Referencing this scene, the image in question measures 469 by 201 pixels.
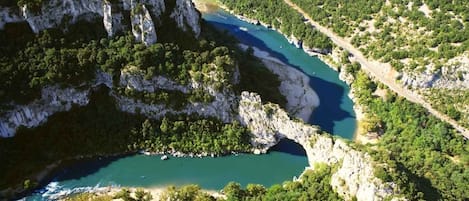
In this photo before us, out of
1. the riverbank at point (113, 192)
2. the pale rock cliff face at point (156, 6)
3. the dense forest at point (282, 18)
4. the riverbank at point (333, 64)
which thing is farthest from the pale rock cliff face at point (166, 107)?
the dense forest at point (282, 18)

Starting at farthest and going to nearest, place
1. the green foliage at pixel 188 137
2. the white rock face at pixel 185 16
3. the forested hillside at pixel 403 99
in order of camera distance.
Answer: the white rock face at pixel 185 16, the green foliage at pixel 188 137, the forested hillside at pixel 403 99

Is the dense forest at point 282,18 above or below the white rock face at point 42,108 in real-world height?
above

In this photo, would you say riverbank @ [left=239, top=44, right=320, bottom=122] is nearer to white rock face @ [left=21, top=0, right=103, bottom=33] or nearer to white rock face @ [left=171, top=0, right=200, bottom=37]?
white rock face @ [left=171, top=0, right=200, bottom=37]

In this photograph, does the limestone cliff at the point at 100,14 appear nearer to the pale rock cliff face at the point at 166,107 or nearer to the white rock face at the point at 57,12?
the white rock face at the point at 57,12

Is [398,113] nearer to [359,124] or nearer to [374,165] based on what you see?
[359,124]

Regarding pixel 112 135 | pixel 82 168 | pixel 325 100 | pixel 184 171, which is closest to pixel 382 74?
pixel 325 100

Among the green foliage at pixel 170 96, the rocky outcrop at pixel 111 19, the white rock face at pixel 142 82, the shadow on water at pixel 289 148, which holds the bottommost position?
the shadow on water at pixel 289 148

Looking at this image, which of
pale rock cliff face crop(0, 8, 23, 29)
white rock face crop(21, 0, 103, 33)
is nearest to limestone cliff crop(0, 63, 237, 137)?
white rock face crop(21, 0, 103, 33)

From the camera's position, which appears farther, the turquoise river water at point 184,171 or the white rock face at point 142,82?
the white rock face at point 142,82
